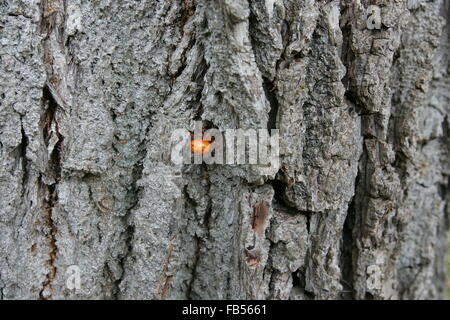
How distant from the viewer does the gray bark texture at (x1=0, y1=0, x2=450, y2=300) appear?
1080mm

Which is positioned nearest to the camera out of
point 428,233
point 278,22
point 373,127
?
point 278,22

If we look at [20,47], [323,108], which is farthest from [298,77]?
[20,47]

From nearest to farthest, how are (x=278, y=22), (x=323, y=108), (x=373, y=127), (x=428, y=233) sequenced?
1. (x=278, y=22)
2. (x=323, y=108)
3. (x=373, y=127)
4. (x=428, y=233)

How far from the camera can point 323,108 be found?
1168 millimetres

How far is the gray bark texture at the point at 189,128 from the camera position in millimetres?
1080

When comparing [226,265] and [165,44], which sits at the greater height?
[165,44]

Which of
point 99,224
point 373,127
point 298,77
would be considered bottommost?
point 99,224

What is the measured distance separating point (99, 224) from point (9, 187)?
26 cm

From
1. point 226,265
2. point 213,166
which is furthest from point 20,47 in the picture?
point 226,265

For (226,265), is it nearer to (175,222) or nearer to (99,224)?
(175,222)

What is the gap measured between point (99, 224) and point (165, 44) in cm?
54

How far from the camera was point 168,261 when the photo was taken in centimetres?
119

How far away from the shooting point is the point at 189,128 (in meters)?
1.13

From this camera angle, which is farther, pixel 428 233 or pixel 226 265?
pixel 428 233
